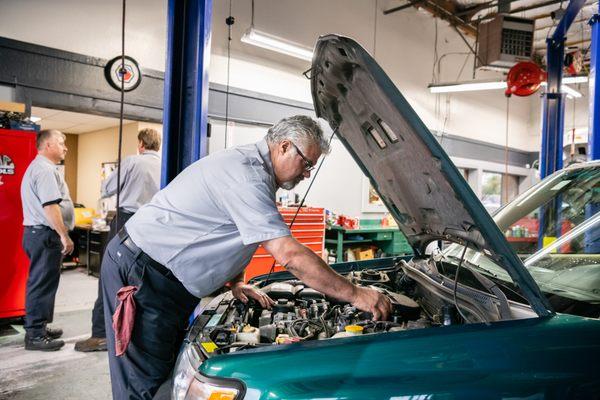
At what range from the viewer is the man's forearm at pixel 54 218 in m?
3.62

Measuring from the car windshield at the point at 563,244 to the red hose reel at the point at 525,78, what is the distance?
3939 mm

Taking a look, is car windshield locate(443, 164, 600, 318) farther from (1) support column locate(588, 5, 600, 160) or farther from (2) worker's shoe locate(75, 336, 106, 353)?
(2) worker's shoe locate(75, 336, 106, 353)

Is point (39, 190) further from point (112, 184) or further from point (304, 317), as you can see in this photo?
point (304, 317)

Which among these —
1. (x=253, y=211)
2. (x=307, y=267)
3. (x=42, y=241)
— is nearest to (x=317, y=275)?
(x=307, y=267)

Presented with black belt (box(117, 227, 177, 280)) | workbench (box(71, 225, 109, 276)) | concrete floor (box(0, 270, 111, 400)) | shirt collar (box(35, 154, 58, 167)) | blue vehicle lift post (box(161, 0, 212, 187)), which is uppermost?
blue vehicle lift post (box(161, 0, 212, 187))

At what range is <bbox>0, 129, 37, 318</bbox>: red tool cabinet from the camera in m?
3.96

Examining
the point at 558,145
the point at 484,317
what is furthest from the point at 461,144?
the point at 484,317

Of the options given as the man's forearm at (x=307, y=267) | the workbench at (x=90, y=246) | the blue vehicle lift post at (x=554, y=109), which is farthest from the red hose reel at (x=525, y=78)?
the workbench at (x=90, y=246)

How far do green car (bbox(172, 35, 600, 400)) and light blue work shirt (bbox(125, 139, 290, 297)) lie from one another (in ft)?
0.69

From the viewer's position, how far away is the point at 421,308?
71.1 inches

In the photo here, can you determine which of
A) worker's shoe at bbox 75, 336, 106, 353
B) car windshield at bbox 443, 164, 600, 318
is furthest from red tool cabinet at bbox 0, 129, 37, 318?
car windshield at bbox 443, 164, 600, 318

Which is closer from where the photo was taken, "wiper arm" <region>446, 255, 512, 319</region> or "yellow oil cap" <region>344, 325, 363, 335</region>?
"wiper arm" <region>446, 255, 512, 319</region>

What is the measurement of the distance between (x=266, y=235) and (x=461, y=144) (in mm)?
10294

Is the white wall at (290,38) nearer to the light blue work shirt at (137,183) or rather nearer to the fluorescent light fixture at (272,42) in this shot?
the fluorescent light fixture at (272,42)
